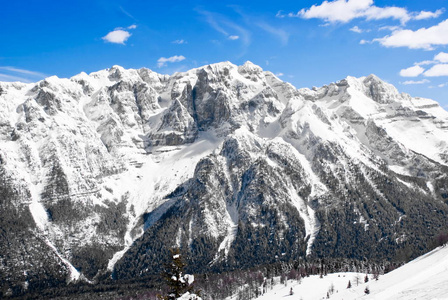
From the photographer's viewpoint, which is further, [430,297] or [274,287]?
[274,287]

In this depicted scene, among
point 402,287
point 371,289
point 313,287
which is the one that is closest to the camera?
point 402,287

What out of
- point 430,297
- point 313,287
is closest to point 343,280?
point 313,287

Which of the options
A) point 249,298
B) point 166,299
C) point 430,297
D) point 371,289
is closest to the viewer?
point 430,297

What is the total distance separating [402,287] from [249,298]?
15674 cm

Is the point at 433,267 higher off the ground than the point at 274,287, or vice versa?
the point at 433,267

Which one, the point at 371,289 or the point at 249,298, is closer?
the point at 371,289

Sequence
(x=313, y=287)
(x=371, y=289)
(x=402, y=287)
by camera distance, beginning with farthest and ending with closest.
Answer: (x=313, y=287), (x=371, y=289), (x=402, y=287)

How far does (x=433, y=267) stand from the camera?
198 ft

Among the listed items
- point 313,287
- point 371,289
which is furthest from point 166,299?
point 313,287

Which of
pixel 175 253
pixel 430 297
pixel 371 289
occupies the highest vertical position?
pixel 175 253

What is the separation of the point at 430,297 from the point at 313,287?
401 feet

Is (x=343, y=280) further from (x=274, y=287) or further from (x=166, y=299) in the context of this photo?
(x=166, y=299)

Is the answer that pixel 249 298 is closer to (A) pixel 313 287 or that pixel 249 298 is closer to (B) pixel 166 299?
(A) pixel 313 287

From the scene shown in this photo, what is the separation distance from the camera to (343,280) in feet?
509
